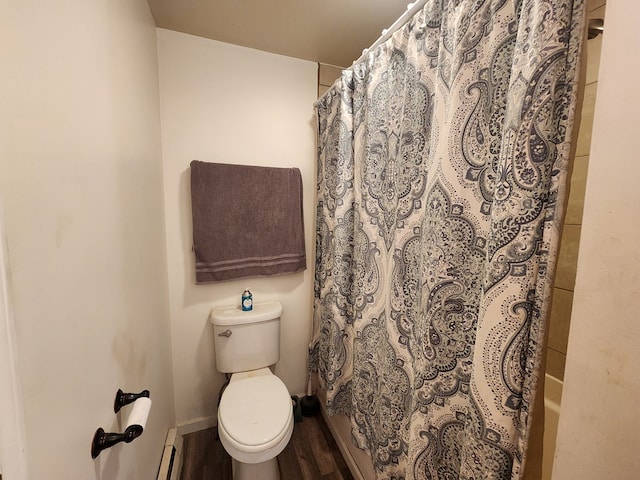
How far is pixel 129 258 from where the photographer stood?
0.88 meters

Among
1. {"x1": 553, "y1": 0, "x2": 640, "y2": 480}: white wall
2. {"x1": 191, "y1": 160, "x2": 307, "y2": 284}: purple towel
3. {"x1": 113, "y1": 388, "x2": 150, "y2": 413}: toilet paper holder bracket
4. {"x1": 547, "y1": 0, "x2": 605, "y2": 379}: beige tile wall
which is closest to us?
{"x1": 553, "y1": 0, "x2": 640, "y2": 480}: white wall

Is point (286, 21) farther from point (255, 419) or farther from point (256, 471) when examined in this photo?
point (256, 471)

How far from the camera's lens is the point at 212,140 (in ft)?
4.94

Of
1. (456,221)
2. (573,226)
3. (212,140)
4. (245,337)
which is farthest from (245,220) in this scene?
(573,226)

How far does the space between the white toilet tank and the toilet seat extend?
0.36 feet

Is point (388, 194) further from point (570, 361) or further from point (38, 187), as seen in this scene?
point (38, 187)

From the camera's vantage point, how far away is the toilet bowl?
1.08 metres

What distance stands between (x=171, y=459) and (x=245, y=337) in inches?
25.6

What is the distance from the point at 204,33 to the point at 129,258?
1.27m

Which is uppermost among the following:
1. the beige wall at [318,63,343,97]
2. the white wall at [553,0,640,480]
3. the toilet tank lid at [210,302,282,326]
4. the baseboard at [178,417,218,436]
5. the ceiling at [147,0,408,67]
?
the ceiling at [147,0,408,67]

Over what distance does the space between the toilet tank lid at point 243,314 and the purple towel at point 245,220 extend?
194mm

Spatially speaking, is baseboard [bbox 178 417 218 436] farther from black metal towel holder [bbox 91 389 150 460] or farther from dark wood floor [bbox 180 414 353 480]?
black metal towel holder [bbox 91 389 150 460]

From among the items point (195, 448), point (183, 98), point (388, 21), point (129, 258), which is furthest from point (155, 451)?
point (388, 21)

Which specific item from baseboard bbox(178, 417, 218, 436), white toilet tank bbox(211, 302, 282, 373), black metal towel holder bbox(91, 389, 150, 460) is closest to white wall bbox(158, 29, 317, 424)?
baseboard bbox(178, 417, 218, 436)
